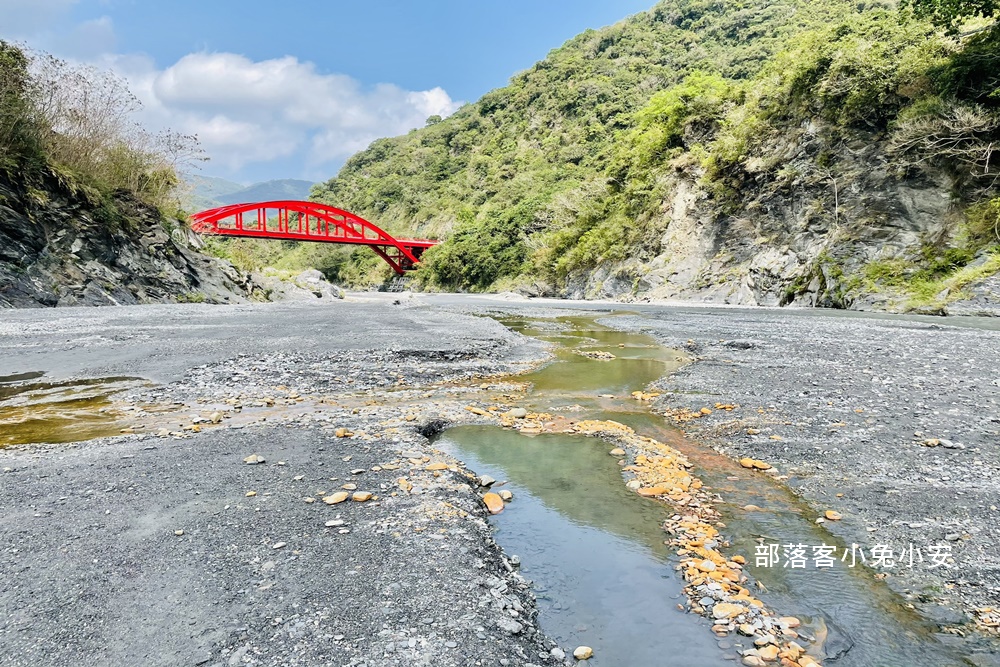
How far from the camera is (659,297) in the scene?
3700 centimetres

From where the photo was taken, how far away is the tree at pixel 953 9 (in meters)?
21.0

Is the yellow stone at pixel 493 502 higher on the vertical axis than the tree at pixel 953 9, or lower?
lower

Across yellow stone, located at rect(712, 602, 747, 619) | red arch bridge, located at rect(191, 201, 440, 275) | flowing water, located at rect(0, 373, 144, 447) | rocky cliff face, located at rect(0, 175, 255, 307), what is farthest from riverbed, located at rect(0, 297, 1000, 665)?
red arch bridge, located at rect(191, 201, 440, 275)

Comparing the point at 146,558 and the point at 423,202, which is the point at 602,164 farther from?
the point at 146,558

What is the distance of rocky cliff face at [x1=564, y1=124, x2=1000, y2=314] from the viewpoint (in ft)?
79.6

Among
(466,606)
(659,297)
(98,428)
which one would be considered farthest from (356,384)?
(659,297)

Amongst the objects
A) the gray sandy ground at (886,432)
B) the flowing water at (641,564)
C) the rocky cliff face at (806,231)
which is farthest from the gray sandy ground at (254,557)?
the rocky cliff face at (806,231)

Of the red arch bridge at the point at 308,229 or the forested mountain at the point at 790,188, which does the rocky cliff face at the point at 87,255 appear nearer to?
the red arch bridge at the point at 308,229

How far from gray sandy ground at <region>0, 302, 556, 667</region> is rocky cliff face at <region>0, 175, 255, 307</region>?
19.4m

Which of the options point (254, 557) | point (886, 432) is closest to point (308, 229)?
point (886, 432)

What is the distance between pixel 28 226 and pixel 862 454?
26927mm

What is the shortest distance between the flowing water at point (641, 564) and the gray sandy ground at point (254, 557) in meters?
0.41

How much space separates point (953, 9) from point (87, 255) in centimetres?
3729

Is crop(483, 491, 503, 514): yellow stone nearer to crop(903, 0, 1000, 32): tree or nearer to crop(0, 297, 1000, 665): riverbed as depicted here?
crop(0, 297, 1000, 665): riverbed
